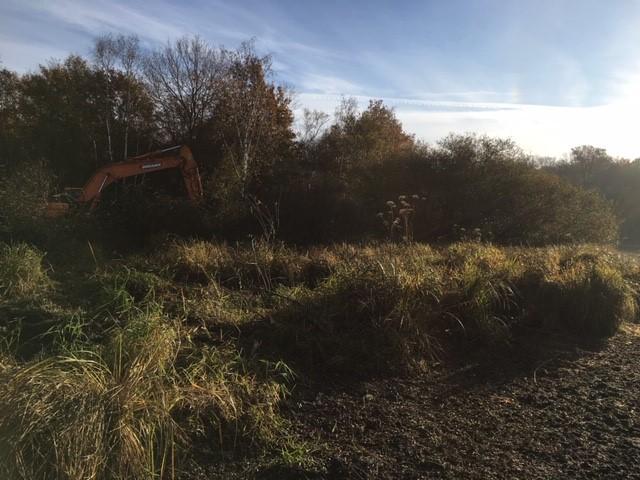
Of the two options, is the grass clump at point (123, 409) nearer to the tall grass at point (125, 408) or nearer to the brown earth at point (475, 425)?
the tall grass at point (125, 408)

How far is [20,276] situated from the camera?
5.98m

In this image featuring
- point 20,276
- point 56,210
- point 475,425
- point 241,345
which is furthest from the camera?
point 56,210

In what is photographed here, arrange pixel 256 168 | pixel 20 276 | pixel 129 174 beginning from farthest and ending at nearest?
pixel 256 168
pixel 129 174
pixel 20 276

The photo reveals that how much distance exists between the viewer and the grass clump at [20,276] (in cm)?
559

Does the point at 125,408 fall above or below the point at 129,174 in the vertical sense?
below

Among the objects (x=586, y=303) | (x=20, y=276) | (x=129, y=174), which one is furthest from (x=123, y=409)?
(x=129, y=174)

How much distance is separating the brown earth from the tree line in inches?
353

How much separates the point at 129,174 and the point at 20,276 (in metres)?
8.82

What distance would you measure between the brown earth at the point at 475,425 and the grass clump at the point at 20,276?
3.65 metres

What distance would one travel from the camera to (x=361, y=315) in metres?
5.11

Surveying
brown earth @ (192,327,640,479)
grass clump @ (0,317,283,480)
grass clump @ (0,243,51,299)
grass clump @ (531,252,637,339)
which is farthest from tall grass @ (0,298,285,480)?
grass clump @ (531,252,637,339)

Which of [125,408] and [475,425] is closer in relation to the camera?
[125,408]

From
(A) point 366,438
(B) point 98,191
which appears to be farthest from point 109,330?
(B) point 98,191

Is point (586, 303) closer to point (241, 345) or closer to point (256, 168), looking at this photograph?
point (241, 345)
